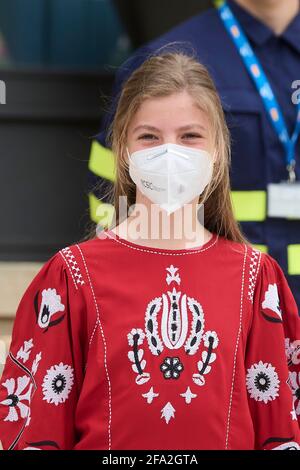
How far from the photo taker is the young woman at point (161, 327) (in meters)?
2.15

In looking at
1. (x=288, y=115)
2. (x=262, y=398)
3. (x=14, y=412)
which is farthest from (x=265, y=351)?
(x=288, y=115)

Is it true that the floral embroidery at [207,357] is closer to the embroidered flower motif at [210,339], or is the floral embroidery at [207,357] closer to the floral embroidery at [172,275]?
the embroidered flower motif at [210,339]

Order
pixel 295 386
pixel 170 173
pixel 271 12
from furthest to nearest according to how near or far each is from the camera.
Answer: pixel 271 12, pixel 295 386, pixel 170 173

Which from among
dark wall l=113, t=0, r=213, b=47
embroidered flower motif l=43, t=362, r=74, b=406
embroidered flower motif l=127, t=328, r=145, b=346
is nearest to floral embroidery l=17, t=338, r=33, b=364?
embroidered flower motif l=43, t=362, r=74, b=406

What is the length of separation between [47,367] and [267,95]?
1220 millimetres

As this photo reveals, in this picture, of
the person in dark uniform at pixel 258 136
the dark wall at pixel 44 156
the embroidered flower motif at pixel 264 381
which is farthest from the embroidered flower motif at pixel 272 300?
the dark wall at pixel 44 156

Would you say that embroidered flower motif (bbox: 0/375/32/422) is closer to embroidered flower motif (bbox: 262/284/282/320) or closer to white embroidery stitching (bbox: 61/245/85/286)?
white embroidery stitching (bbox: 61/245/85/286)

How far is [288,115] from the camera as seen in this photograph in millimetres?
3043

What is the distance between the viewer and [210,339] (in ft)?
7.18

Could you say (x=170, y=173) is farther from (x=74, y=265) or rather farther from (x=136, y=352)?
(x=136, y=352)

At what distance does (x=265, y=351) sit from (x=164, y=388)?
252mm

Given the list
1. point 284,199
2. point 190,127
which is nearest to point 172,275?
point 190,127

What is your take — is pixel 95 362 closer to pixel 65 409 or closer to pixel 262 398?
pixel 65 409

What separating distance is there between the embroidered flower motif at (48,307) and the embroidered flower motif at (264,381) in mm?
430
